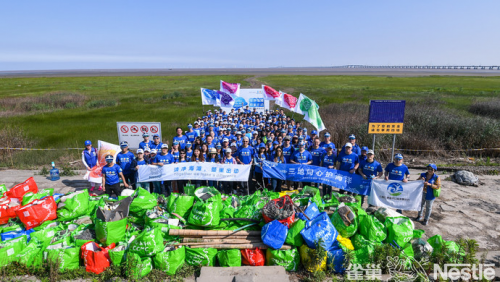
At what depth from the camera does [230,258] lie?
17.7ft

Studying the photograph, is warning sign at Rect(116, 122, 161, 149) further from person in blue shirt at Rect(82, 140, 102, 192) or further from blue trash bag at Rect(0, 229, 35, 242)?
blue trash bag at Rect(0, 229, 35, 242)

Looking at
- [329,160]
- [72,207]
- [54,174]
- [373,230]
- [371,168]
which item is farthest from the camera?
[54,174]

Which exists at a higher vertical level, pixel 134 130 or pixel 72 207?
pixel 134 130

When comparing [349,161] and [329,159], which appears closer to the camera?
[349,161]

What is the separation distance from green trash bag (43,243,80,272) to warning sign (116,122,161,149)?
5.64 m

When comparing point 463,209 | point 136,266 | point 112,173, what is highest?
point 112,173

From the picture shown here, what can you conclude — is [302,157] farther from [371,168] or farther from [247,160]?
[371,168]

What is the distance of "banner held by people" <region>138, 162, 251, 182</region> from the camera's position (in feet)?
26.5

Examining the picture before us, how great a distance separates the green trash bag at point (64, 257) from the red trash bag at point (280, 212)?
145 inches

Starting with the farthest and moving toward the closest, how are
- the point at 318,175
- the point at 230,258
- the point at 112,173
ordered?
the point at 318,175
the point at 112,173
the point at 230,258

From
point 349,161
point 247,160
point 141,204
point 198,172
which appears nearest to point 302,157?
point 349,161

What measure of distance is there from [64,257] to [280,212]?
4.16 m

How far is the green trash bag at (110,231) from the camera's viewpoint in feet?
17.6

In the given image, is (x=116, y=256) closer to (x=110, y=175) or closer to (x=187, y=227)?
(x=187, y=227)
